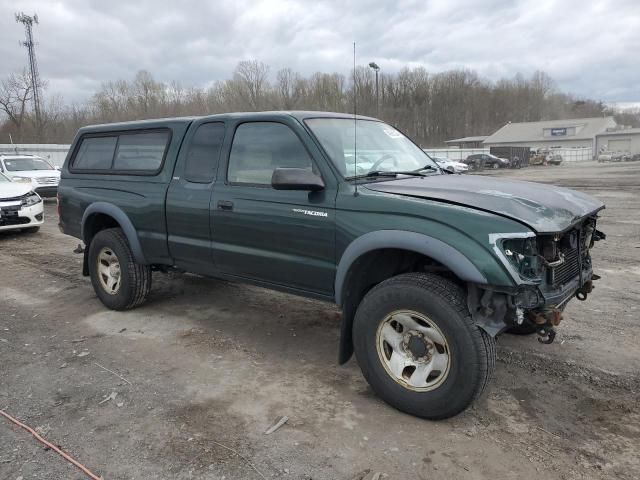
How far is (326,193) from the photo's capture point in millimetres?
3566

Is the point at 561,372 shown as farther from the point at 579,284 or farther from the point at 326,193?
the point at 326,193

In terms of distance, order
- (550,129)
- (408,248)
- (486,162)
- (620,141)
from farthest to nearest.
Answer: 1. (550,129)
2. (620,141)
3. (486,162)
4. (408,248)

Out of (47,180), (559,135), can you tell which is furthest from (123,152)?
(559,135)

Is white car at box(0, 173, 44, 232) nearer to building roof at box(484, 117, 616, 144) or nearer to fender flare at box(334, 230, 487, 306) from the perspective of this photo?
fender flare at box(334, 230, 487, 306)

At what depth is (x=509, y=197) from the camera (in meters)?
3.16

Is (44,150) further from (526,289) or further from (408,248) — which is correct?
(526,289)

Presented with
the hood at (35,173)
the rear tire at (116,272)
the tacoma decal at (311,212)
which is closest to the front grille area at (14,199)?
the rear tire at (116,272)

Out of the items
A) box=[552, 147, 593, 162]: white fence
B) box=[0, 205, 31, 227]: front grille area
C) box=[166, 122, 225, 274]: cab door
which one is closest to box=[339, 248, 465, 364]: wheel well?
box=[166, 122, 225, 274]: cab door

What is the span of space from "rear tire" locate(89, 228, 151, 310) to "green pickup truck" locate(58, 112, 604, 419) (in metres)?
0.02

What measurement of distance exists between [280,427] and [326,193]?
1.58 m

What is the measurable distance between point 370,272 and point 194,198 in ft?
5.86

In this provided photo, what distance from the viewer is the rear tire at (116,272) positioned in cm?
512

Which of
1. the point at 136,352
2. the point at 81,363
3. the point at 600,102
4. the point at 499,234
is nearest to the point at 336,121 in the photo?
the point at 499,234

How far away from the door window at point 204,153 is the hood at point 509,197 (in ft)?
5.03
